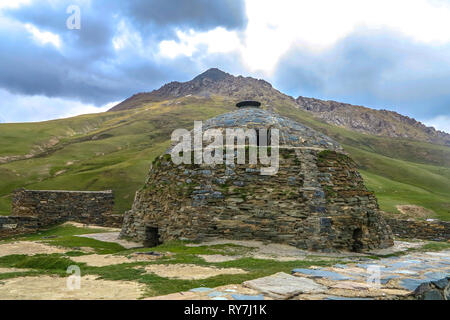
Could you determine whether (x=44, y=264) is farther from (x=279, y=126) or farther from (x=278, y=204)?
(x=279, y=126)

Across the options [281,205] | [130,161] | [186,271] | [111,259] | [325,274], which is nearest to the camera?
[325,274]

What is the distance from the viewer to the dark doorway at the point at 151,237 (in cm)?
1417

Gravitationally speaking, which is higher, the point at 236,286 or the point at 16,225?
the point at 236,286

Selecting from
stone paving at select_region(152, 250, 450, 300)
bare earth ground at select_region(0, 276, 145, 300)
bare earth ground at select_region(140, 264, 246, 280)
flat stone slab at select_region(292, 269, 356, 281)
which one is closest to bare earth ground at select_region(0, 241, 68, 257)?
bare earth ground at select_region(0, 276, 145, 300)

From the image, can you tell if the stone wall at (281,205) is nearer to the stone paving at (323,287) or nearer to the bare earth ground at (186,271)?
the bare earth ground at (186,271)

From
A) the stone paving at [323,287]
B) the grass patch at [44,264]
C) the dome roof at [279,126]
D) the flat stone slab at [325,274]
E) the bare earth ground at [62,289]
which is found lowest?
the grass patch at [44,264]

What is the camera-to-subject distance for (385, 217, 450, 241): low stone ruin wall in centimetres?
1817

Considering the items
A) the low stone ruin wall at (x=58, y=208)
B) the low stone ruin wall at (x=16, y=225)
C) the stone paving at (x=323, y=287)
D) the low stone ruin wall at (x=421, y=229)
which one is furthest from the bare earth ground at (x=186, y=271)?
the low stone ruin wall at (x=58, y=208)

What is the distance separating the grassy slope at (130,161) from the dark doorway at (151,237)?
68.0 feet

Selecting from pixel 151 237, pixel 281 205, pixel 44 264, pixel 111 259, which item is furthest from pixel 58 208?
pixel 281 205

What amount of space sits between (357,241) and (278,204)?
3.64 m

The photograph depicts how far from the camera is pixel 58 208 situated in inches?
908

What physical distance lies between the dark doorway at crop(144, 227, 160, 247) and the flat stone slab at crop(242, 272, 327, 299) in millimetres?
10264
